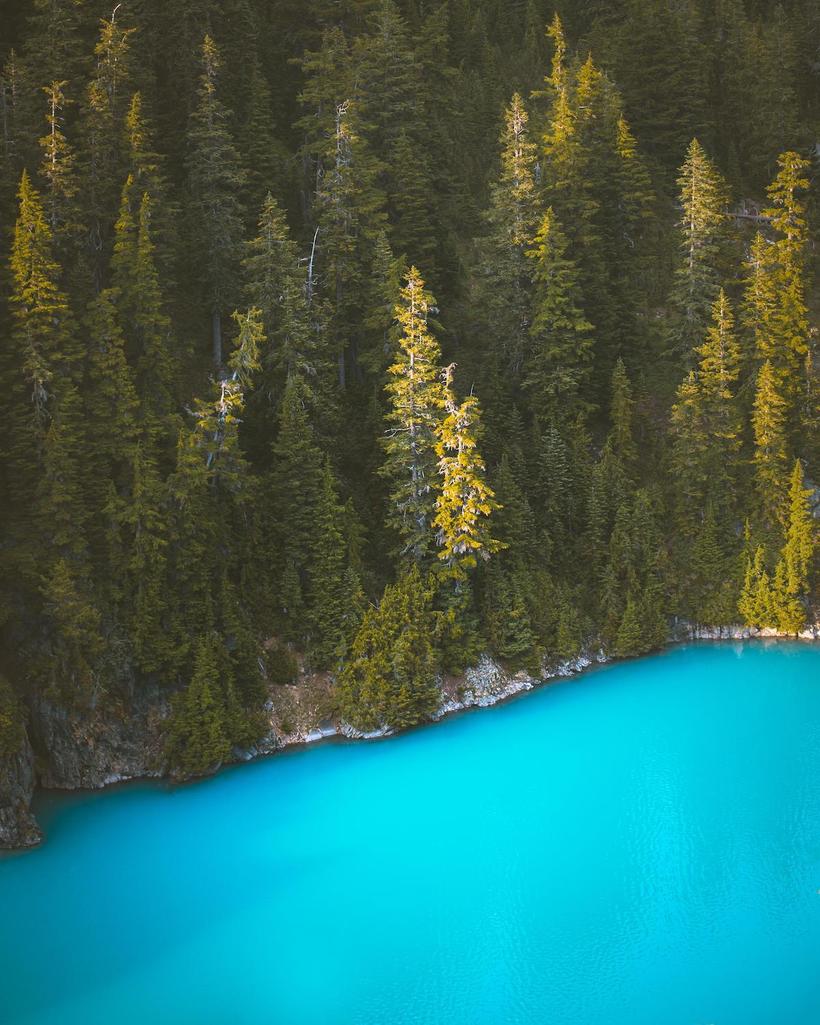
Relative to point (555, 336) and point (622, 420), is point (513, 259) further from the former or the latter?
point (622, 420)

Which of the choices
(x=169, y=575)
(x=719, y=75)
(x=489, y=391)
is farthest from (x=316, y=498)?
(x=719, y=75)

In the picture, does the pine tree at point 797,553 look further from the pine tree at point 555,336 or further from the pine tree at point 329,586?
the pine tree at point 329,586

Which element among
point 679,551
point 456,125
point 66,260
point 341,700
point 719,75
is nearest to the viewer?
point 341,700

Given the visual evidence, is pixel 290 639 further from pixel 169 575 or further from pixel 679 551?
pixel 679 551

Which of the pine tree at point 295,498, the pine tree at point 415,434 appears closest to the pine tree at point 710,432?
the pine tree at point 415,434

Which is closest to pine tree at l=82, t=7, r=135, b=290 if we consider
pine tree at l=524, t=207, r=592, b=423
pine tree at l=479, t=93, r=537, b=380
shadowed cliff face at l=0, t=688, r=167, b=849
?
shadowed cliff face at l=0, t=688, r=167, b=849

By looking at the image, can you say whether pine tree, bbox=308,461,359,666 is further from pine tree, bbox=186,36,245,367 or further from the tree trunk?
pine tree, bbox=186,36,245,367
